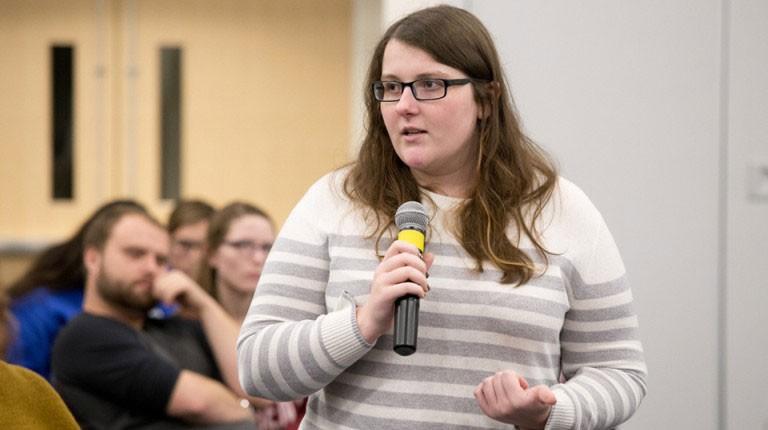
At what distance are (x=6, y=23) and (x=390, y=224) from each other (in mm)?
5716

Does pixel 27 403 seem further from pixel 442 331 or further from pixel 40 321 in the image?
pixel 40 321

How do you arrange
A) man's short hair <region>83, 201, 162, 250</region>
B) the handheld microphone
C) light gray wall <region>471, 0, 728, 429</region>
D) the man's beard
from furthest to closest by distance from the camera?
1. man's short hair <region>83, 201, 162, 250</region>
2. the man's beard
3. light gray wall <region>471, 0, 728, 429</region>
4. the handheld microphone

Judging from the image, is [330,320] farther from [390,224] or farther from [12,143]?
[12,143]

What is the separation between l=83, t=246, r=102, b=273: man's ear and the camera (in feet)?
12.1

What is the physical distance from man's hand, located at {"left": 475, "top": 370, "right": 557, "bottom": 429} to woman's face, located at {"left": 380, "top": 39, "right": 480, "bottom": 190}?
372 millimetres

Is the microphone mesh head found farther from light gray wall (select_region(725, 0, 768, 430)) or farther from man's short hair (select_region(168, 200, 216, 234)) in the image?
man's short hair (select_region(168, 200, 216, 234))

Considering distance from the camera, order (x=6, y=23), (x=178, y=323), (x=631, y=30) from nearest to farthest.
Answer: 1. (x=631, y=30)
2. (x=178, y=323)
3. (x=6, y=23)

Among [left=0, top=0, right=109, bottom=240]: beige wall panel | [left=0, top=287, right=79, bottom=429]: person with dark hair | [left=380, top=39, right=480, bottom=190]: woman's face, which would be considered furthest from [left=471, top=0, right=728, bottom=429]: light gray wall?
[left=0, top=0, right=109, bottom=240]: beige wall panel

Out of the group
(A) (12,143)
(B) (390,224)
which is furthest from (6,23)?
(B) (390,224)

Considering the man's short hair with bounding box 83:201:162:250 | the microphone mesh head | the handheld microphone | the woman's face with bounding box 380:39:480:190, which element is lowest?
the man's short hair with bounding box 83:201:162:250

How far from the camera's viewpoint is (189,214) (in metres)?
4.68

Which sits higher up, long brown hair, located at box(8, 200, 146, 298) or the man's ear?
the man's ear

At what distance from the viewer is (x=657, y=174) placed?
9.42 feet

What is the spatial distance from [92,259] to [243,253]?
0.53 meters
